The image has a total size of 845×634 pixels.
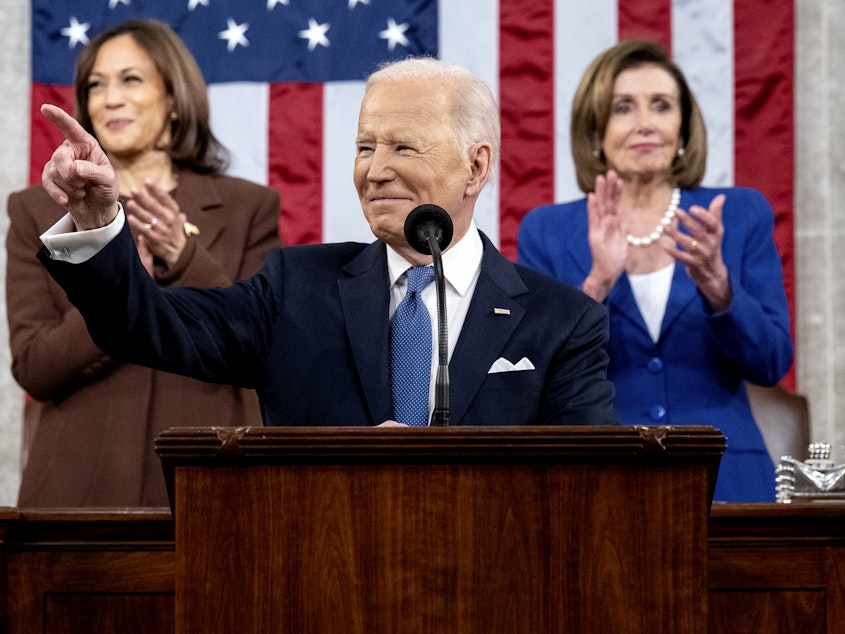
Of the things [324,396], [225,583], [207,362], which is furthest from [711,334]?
[225,583]

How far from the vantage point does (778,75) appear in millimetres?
4215

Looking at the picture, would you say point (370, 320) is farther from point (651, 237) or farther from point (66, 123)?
point (651, 237)

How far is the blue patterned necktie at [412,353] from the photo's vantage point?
90.0 inches

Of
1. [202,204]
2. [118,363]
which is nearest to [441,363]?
[118,363]

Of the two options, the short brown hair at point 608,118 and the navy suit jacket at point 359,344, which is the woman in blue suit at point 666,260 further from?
the navy suit jacket at point 359,344

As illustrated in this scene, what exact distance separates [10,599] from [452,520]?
947mm

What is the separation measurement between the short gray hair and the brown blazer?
2.37 feet

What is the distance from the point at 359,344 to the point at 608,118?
4.14 feet

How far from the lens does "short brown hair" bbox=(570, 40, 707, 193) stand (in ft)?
10.9

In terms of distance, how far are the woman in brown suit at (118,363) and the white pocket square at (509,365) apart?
87 cm

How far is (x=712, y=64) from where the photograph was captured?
13.9ft

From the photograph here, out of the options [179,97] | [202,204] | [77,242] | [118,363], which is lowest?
[118,363]

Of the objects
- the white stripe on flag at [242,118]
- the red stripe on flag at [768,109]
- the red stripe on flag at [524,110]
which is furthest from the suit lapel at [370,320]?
the red stripe on flag at [768,109]

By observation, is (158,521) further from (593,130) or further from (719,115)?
(719,115)
